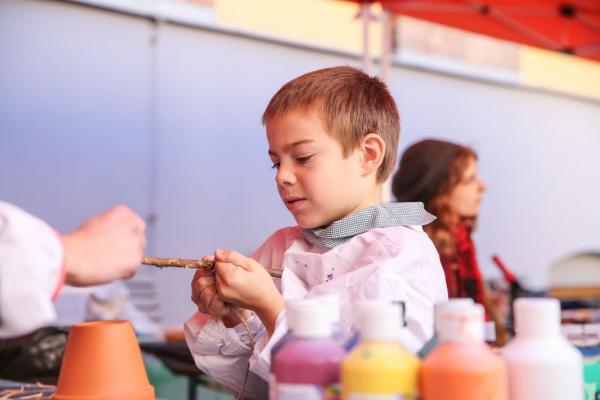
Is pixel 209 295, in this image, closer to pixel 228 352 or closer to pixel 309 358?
pixel 228 352

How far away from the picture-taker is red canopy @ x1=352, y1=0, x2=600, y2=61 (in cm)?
351

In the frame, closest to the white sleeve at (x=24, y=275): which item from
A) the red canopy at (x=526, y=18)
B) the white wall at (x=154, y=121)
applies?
the red canopy at (x=526, y=18)

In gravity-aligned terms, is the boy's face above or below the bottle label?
above

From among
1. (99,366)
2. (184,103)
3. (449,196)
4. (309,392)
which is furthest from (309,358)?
(184,103)

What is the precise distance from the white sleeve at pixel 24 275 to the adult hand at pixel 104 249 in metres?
0.04

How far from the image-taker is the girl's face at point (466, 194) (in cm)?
261

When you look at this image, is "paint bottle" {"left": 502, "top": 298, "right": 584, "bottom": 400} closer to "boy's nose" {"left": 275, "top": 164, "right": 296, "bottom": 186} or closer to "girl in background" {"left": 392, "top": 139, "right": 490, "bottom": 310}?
"boy's nose" {"left": 275, "top": 164, "right": 296, "bottom": 186}

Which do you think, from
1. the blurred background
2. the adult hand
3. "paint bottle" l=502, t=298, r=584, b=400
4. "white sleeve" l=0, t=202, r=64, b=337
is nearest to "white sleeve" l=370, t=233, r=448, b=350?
"paint bottle" l=502, t=298, r=584, b=400

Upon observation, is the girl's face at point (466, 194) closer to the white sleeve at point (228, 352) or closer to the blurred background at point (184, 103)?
the blurred background at point (184, 103)

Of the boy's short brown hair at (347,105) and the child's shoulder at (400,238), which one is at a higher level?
the boy's short brown hair at (347,105)

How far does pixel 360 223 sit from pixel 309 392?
54 centimetres

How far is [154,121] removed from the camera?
5.33m

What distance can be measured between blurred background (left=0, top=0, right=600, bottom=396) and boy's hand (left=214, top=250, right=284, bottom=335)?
2324 millimetres

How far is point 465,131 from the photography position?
7559 mm
